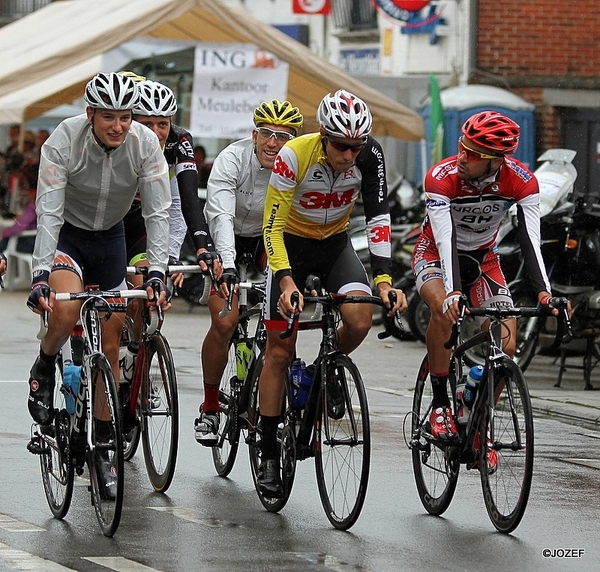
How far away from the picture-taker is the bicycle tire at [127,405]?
28.0 ft

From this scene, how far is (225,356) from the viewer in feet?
28.5

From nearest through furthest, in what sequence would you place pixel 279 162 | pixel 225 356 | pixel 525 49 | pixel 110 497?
pixel 110 497 → pixel 279 162 → pixel 225 356 → pixel 525 49

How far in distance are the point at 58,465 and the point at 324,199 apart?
1740mm

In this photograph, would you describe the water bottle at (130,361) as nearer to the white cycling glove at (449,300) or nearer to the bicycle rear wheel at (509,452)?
the white cycling glove at (449,300)

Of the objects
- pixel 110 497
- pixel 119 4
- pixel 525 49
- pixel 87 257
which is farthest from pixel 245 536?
pixel 525 49

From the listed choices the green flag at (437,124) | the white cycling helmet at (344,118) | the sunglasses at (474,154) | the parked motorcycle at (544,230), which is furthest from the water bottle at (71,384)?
the green flag at (437,124)

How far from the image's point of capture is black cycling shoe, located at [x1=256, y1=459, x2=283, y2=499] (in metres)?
7.47

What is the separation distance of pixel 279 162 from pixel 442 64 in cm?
2118

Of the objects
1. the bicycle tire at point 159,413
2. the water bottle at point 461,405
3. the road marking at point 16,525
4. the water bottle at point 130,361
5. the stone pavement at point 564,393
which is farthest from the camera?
the stone pavement at point 564,393

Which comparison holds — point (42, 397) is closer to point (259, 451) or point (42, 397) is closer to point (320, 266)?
point (259, 451)

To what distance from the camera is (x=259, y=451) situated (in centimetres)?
780

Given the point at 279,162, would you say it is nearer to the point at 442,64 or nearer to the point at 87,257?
the point at 87,257

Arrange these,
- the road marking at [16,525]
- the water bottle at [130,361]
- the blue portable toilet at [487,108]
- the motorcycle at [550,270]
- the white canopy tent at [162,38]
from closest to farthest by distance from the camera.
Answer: the road marking at [16,525]
the water bottle at [130,361]
the motorcycle at [550,270]
the white canopy tent at [162,38]
the blue portable toilet at [487,108]

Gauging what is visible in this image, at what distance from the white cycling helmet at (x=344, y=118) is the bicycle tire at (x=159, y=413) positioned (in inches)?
59.7
